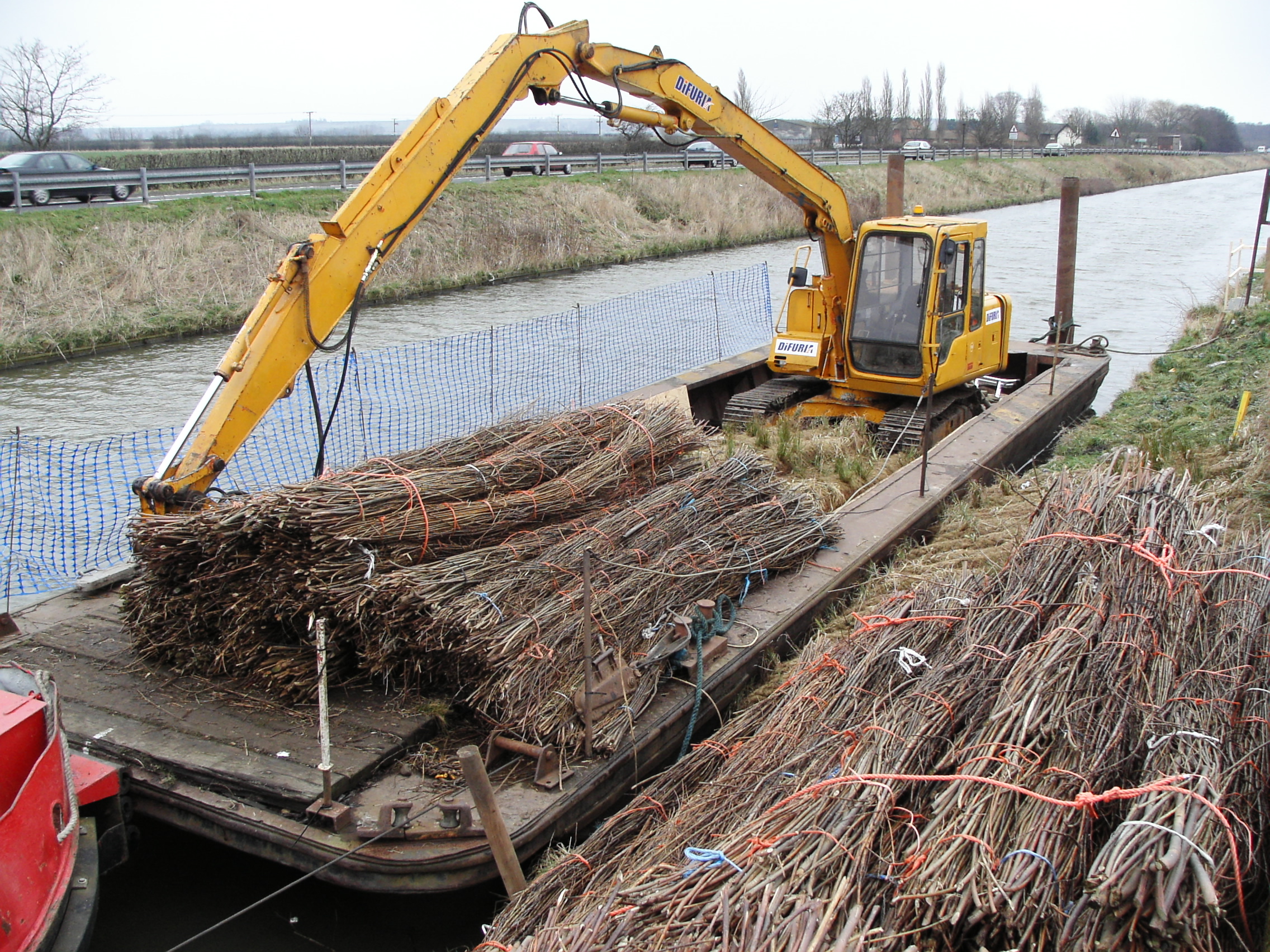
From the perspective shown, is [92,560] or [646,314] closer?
[92,560]

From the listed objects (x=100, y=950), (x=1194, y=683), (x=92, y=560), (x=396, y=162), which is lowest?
(x=100, y=950)

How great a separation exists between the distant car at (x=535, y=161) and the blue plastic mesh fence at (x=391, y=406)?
15.2 meters

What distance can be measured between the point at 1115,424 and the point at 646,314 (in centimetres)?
1025

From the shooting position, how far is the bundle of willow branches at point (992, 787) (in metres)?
3.53

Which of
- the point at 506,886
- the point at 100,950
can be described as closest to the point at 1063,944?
the point at 506,886

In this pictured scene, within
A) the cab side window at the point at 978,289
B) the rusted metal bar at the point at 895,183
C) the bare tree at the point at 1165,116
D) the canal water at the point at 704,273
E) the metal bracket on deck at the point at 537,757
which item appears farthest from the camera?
the bare tree at the point at 1165,116

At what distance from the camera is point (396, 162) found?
21.3ft

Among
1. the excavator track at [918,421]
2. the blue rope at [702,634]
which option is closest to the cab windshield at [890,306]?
the excavator track at [918,421]

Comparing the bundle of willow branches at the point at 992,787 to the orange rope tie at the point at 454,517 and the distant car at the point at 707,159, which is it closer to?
the orange rope tie at the point at 454,517

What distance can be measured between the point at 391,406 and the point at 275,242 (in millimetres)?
11489

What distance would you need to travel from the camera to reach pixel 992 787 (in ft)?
13.2

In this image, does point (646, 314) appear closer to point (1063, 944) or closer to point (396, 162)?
point (396, 162)

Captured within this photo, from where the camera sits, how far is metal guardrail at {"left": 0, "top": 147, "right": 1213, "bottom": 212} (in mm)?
22750

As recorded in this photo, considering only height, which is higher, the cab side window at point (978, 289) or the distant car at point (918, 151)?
the distant car at point (918, 151)
